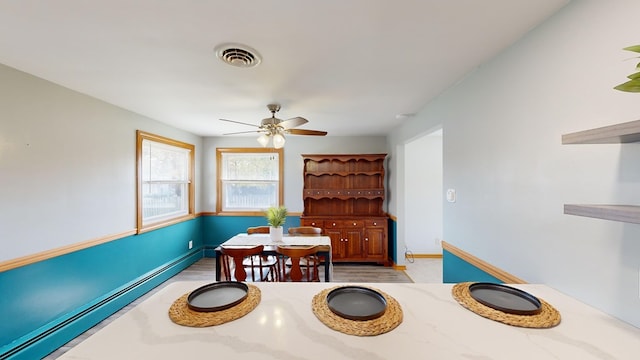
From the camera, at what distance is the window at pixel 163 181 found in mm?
3258

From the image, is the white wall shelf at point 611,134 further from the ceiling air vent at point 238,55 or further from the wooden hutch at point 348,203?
the wooden hutch at point 348,203

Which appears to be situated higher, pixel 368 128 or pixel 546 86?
pixel 368 128

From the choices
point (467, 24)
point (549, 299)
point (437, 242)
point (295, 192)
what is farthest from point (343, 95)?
point (437, 242)

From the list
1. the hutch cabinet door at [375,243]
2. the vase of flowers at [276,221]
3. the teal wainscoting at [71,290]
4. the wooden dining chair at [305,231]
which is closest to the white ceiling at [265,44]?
the vase of flowers at [276,221]

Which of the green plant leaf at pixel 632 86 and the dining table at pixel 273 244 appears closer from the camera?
the green plant leaf at pixel 632 86

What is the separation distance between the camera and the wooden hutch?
167 inches

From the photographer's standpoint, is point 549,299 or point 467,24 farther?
point 467,24

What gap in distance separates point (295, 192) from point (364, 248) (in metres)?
1.66

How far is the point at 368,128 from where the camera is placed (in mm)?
4023

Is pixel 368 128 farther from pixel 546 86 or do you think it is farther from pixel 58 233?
pixel 58 233

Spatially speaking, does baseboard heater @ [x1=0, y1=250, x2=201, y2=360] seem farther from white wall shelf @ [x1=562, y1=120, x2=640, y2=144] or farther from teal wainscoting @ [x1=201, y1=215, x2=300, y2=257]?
white wall shelf @ [x1=562, y1=120, x2=640, y2=144]

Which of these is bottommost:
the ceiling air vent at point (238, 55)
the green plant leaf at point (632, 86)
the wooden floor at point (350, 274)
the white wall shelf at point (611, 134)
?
the wooden floor at point (350, 274)

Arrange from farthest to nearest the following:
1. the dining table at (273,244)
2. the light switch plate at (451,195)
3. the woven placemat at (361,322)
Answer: the dining table at (273,244)
the light switch plate at (451,195)
the woven placemat at (361,322)

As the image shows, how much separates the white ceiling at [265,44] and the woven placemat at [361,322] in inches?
55.6
